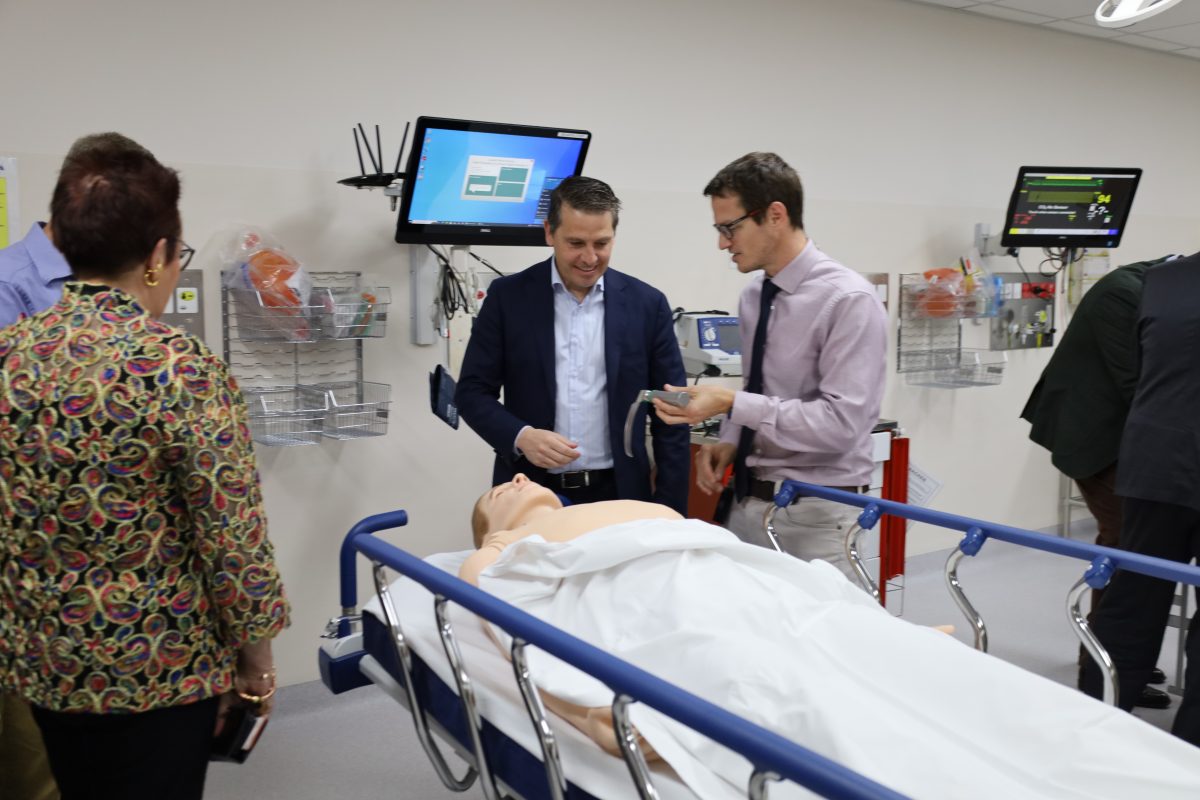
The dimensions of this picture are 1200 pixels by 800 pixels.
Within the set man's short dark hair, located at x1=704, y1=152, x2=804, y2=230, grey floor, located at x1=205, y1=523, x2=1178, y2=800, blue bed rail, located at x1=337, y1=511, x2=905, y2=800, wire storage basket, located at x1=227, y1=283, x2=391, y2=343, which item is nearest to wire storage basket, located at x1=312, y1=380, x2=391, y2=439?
wire storage basket, located at x1=227, y1=283, x2=391, y2=343

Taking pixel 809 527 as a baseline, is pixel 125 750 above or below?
below

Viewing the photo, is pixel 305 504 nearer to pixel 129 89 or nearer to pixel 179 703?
pixel 129 89

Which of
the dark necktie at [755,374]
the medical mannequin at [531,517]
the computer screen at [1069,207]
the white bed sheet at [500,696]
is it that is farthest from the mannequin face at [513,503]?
the computer screen at [1069,207]

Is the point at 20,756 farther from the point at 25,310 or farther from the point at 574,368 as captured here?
the point at 574,368

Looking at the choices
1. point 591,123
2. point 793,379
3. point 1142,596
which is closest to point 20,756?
point 793,379

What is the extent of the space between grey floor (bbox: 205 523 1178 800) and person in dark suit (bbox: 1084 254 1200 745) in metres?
0.57

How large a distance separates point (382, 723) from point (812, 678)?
2228mm

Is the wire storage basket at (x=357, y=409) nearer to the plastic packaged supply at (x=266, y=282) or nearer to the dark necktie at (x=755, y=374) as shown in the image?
the plastic packaged supply at (x=266, y=282)

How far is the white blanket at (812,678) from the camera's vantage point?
1374 millimetres

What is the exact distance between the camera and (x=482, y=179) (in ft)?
11.1

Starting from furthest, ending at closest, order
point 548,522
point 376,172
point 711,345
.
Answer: point 711,345 < point 376,172 < point 548,522

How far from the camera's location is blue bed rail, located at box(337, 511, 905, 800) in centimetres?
109

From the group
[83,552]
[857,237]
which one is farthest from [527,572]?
[857,237]

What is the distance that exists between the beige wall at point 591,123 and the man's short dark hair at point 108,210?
1.74 meters
